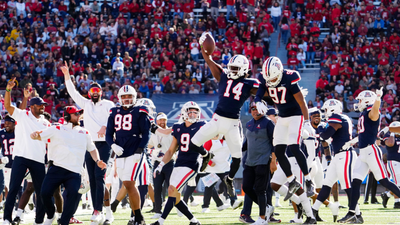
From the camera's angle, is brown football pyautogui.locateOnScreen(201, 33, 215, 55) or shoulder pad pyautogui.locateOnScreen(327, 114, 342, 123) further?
shoulder pad pyautogui.locateOnScreen(327, 114, 342, 123)

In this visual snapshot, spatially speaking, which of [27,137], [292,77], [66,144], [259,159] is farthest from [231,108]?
[27,137]

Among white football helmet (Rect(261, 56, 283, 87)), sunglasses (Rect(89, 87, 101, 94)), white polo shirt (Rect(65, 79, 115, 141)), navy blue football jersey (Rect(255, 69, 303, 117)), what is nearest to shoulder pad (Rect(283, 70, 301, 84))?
navy blue football jersey (Rect(255, 69, 303, 117))

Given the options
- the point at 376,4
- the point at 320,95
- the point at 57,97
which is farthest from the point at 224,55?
the point at 376,4

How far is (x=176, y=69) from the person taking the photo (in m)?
21.5

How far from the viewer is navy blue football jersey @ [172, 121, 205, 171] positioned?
8.41m

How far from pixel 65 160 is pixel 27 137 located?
49.5 inches

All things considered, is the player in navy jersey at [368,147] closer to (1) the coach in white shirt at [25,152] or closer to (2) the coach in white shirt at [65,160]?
(2) the coach in white shirt at [65,160]

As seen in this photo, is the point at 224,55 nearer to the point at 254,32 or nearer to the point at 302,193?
the point at 254,32

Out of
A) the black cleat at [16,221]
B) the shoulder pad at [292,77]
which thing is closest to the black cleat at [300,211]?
the shoulder pad at [292,77]

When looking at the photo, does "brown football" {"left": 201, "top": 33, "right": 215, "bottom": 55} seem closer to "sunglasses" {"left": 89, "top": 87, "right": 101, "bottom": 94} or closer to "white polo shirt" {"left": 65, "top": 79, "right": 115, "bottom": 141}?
"white polo shirt" {"left": 65, "top": 79, "right": 115, "bottom": 141}

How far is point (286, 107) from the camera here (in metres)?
7.73

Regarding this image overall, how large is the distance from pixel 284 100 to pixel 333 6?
18.6 m

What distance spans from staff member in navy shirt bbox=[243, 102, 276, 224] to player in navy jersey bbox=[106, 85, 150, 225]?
1833 millimetres

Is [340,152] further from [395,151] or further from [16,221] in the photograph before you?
[16,221]
